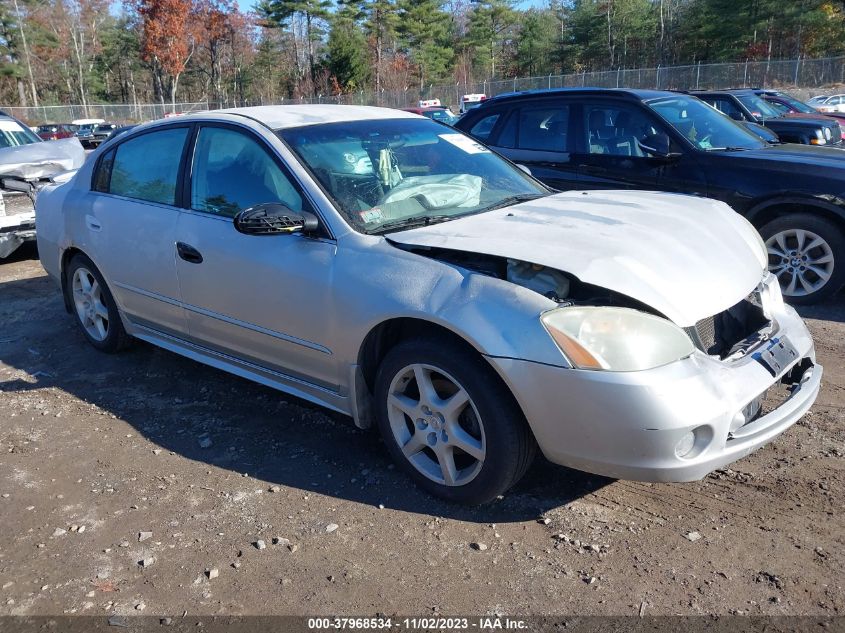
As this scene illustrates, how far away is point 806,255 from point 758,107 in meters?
9.01

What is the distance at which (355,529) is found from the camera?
118 inches

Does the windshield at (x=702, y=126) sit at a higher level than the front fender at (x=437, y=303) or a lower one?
higher

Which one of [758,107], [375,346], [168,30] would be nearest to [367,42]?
[168,30]

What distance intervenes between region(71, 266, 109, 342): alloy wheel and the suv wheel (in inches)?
201

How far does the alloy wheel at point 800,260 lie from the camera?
5688mm

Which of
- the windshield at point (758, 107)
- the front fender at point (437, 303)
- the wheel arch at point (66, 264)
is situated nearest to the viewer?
the front fender at point (437, 303)

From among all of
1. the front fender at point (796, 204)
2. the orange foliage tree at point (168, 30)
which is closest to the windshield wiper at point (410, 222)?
the front fender at point (796, 204)

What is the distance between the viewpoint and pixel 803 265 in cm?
577

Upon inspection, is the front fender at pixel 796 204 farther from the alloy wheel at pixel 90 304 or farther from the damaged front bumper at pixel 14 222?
the damaged front bumper at pixel 14 222

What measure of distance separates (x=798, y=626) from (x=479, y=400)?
1.30 m

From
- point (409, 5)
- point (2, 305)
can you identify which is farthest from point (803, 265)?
point (409, 5)

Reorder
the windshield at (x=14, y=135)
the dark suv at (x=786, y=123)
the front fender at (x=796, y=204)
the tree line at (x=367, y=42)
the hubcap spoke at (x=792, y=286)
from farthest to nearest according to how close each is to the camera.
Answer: the tree line at (x=367, y=42)
the dark suv at (x=786, y=123)
the windshield at (x=14, y=135)
the hubcap spoke at (x=792, y=286)
the front fender at (x=796, y=204)

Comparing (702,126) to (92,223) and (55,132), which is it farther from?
(55,132)

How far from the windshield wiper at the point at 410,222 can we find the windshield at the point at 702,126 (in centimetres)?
360
